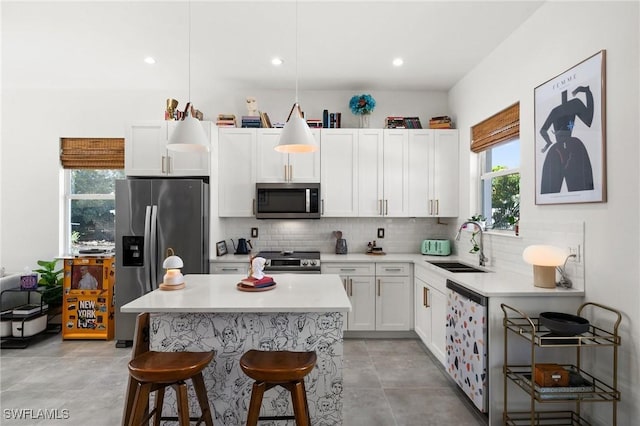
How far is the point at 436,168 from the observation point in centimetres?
422

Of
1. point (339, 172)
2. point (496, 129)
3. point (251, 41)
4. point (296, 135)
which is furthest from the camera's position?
point (339, 172)

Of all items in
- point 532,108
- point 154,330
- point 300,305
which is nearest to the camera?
point 300,305

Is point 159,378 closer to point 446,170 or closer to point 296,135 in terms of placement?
point 296,135

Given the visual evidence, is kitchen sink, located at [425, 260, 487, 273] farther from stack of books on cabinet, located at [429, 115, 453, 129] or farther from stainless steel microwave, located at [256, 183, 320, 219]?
stack of books on cabinet, located at [429, 115, 453, 129]

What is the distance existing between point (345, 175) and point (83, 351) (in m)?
3.32

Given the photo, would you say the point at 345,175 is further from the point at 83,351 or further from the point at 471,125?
the point at 83,351

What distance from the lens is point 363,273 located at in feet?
12.8

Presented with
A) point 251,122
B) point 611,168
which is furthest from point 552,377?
point 251,122

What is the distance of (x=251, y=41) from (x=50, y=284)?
3568 mm

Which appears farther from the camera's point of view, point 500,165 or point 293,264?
point 293,264

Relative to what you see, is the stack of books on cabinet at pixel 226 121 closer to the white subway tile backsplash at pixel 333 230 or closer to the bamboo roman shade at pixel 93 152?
the white subway tile backsplash at pixel 333 230

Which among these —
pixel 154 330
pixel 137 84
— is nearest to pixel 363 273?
pixel 154 330

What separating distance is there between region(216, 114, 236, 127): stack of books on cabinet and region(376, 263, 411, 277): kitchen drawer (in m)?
2.37

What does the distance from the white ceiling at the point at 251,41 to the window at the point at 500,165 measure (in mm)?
706
